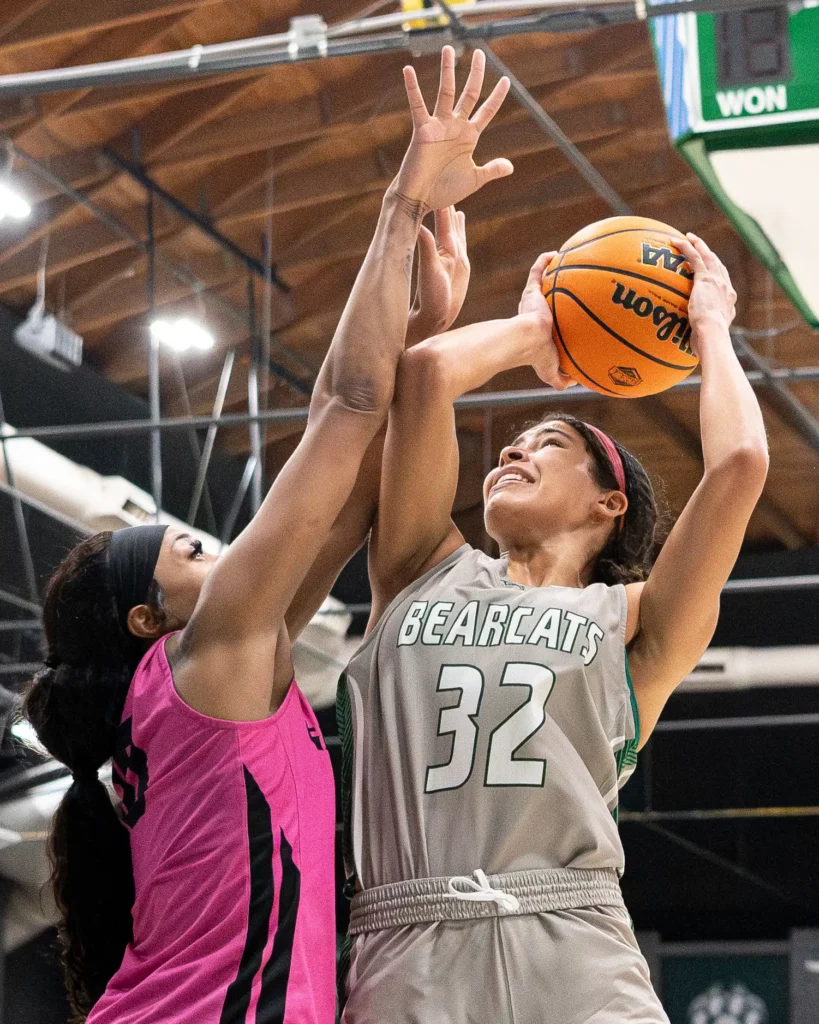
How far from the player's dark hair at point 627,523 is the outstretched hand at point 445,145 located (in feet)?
1.62

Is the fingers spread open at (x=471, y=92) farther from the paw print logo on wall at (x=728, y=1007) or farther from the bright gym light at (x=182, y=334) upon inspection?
the paw print logo on wall at (x=728, y=1007)

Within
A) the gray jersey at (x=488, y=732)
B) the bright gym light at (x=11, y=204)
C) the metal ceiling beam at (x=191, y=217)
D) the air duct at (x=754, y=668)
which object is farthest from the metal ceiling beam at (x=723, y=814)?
the gray jersey at (x=488, y=732)

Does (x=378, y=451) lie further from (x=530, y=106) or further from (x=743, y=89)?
(x=530, y=106)

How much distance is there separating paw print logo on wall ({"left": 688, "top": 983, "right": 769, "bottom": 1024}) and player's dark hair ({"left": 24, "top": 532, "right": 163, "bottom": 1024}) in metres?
9.28

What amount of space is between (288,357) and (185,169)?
5.58 ft

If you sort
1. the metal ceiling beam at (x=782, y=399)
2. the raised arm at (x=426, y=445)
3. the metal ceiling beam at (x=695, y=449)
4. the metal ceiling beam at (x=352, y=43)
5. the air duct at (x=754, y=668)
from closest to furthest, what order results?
1. the raised arm at (x=426, y=445)
2. the metal ceiling beam at (x=352, y=43)
3. the metal ceiling beam at (x=782, y=399)
4. the air duct at (x=754, y=668)
5. the metal ceiling beam at (x=695, y=449)

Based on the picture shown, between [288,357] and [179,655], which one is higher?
[288,357]

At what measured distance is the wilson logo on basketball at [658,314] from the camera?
97.3 inches

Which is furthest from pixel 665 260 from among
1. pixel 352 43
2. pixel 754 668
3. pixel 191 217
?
pixel 754 668

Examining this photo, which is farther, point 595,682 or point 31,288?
point 31,288

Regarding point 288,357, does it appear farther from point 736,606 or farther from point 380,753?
point 380,753

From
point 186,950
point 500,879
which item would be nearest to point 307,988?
point 186,950

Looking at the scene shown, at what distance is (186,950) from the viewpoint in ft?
6.09

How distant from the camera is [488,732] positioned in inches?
81.6
